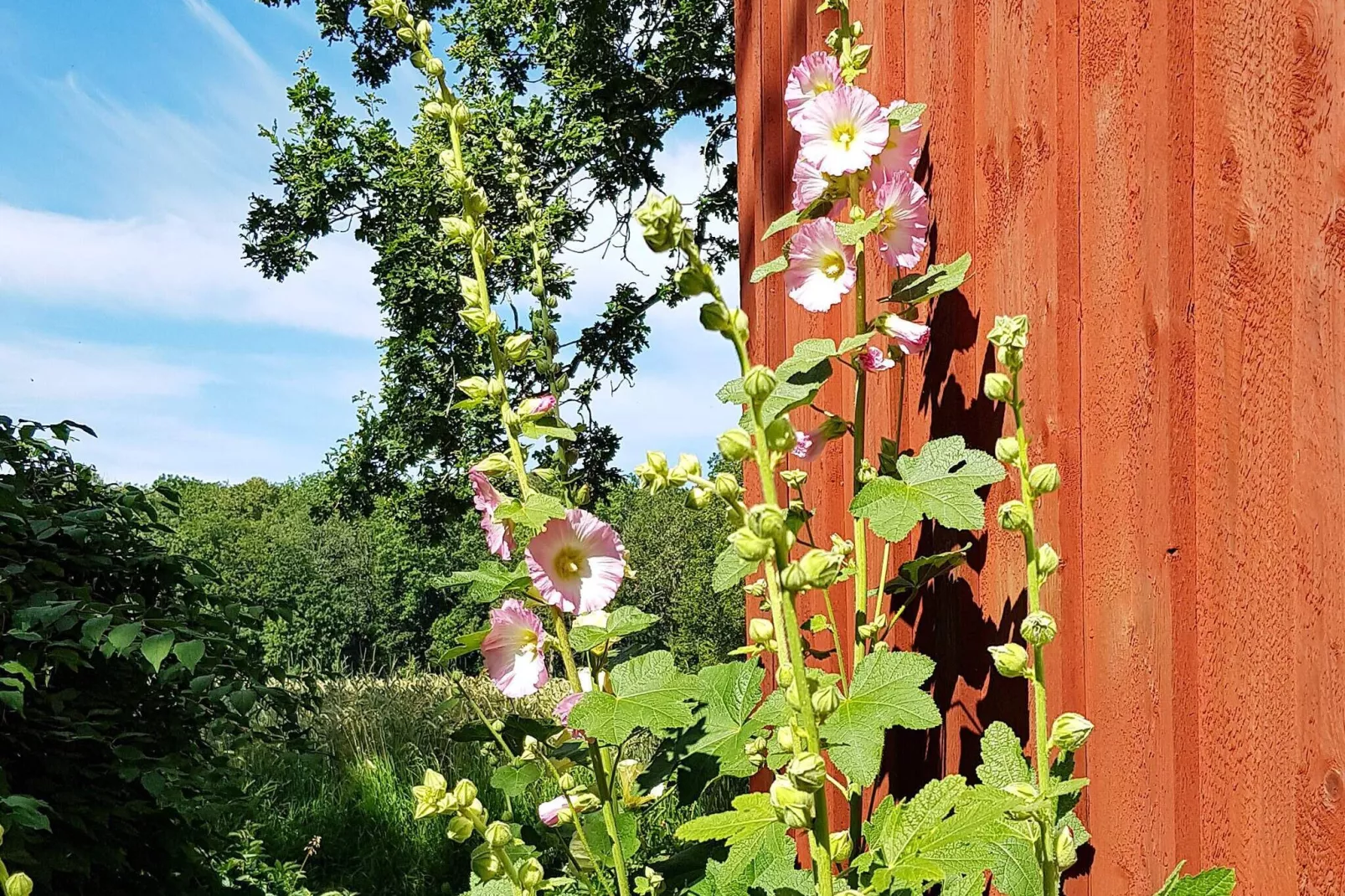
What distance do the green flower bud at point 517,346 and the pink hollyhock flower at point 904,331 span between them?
0.41m

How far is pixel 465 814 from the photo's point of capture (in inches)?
34.9

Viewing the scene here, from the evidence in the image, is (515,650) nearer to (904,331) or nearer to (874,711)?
(874,711)

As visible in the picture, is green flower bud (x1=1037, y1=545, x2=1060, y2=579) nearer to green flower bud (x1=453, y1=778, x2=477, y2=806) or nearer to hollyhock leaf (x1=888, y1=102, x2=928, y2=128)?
green flower bud (x1=453, y1=778, x2=477, y2=806)

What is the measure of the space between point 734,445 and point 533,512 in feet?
1.20

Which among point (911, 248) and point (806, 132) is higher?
point (806, 132)

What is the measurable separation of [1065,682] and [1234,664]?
0.26 meters

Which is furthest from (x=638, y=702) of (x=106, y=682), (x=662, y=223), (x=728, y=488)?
(x=106, y=682)

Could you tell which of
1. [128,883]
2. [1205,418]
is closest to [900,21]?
[1205,418]

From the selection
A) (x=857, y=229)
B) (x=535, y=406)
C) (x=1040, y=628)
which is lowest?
(x=1040, y=628)

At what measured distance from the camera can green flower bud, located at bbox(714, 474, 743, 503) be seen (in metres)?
0.88

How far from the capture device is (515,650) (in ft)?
3.72

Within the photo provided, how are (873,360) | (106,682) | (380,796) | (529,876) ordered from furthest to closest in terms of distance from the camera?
(380,796) < (106,682) < (873,360) < (529,876)

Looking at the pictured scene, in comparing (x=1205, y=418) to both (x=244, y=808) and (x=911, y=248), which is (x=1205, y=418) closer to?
(x=911, y=248)

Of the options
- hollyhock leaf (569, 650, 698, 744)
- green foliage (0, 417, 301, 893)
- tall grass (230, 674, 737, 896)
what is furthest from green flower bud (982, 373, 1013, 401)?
tall grass (230, 674, 737, 896)
